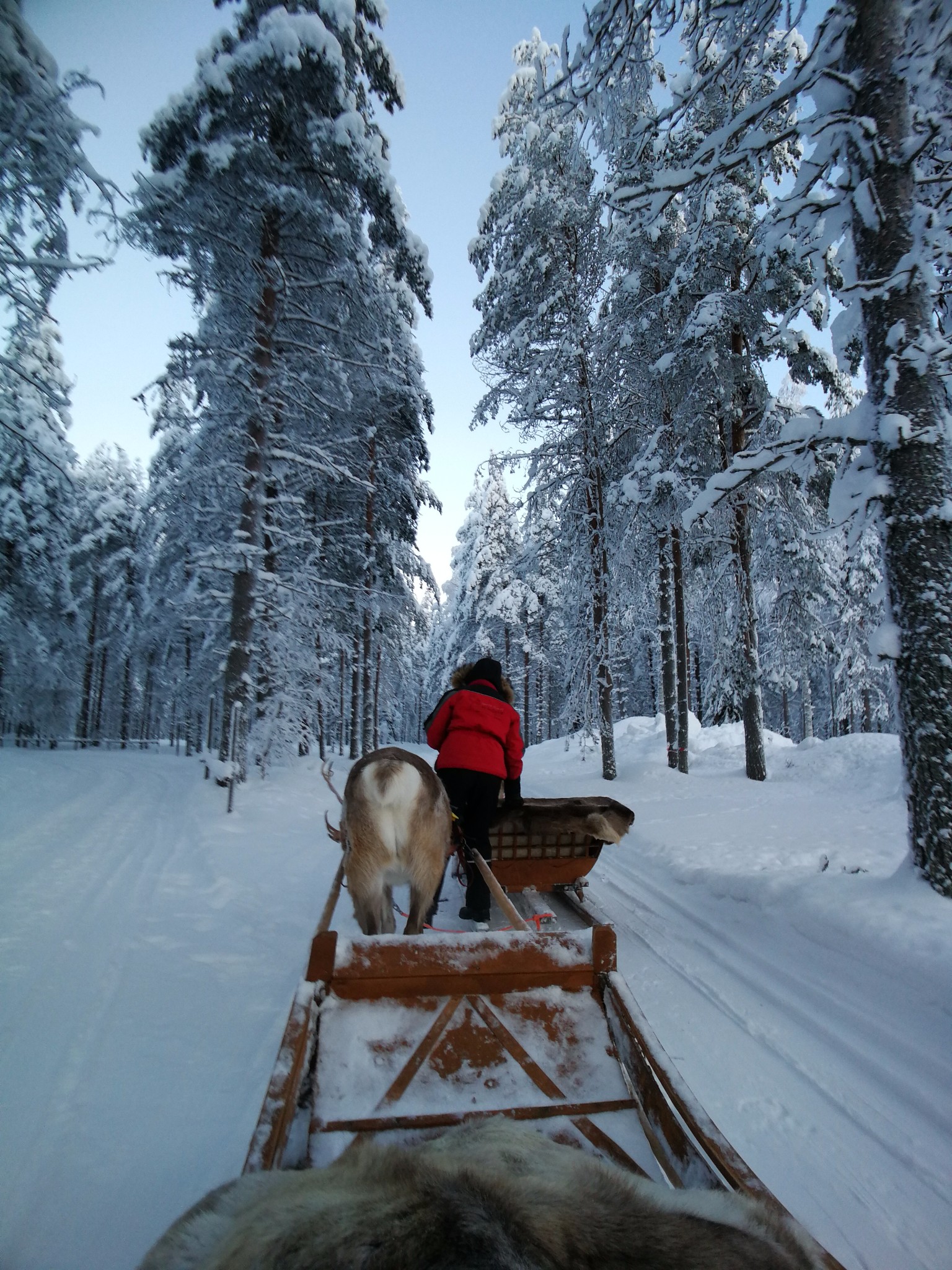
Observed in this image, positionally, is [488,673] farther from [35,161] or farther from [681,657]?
[681,657]

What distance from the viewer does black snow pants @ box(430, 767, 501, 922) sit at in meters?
4.86

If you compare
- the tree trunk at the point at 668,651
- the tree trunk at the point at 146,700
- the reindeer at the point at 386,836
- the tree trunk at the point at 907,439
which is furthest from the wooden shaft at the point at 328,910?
the tree trunk at the point at 146,700

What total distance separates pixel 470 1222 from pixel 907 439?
5.67 meters

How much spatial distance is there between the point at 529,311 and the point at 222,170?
23.3ft

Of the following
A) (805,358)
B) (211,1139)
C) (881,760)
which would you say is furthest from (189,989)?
(805,358)

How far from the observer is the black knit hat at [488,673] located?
546 cm

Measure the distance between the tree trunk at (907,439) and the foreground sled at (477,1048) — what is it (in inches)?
139

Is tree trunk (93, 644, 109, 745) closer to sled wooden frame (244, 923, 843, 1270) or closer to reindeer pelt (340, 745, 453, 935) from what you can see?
reindeer pelt (340, 745, 453, 935)

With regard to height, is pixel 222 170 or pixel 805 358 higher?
pixel 222 170

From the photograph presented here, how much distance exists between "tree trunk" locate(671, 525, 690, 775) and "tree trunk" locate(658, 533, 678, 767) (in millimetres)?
126

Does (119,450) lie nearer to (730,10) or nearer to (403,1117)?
(730,10)

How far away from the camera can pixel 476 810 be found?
4898 mm

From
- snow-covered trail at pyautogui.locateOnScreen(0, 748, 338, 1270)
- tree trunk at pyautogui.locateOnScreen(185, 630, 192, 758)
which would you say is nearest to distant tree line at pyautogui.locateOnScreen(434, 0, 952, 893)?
snow-covered trail at pyautogui.locateOnScreen(0, 748, 338, 1270)

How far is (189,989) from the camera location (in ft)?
A: 13.1
